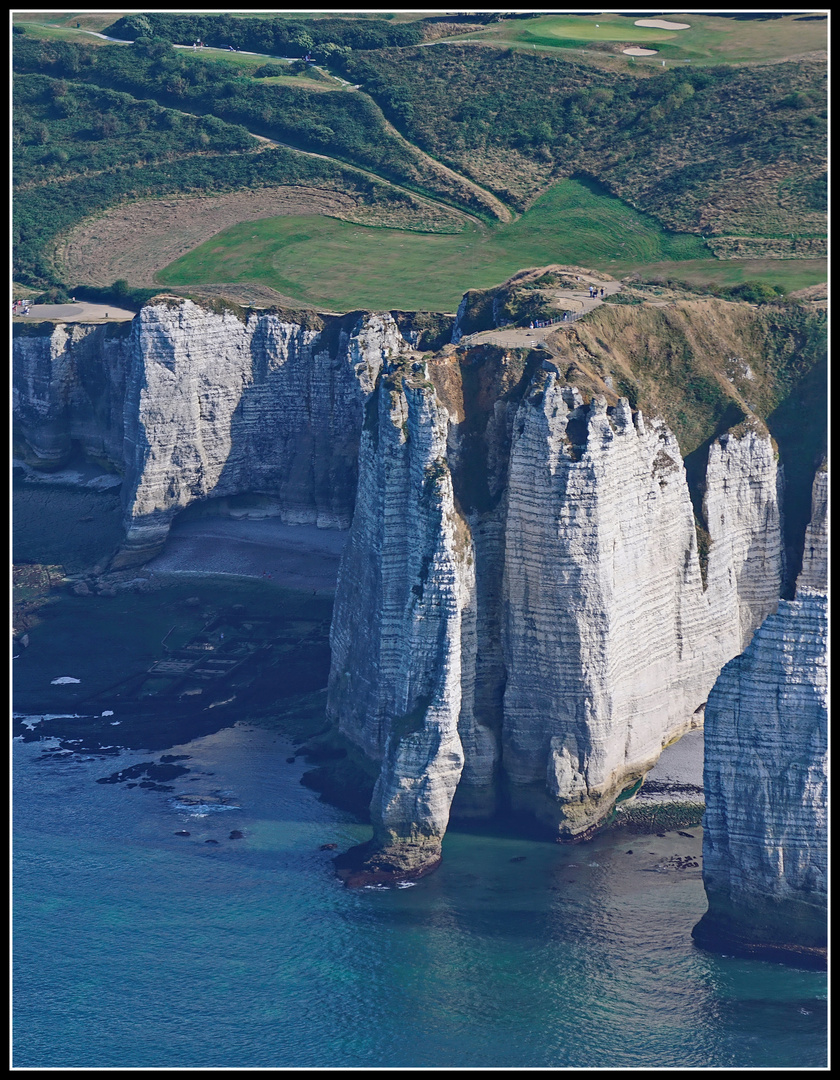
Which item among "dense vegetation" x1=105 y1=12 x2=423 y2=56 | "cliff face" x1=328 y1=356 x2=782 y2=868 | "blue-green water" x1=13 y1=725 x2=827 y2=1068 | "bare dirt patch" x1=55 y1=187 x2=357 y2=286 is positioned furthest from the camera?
"dense vegetation" x1=105 y1=12 x2=423 y2=56

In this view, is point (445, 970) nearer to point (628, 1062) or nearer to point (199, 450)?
point (628, 1062)

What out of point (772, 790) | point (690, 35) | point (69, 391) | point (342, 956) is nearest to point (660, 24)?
point (690, 35)

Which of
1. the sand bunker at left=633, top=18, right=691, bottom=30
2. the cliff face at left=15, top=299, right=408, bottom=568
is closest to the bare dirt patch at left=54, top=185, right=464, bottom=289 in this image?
the cliff face at left=15, top=299, right=408, bottom=568

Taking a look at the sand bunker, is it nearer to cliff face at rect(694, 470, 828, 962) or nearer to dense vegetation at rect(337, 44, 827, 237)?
dense vegetation at rect(337, 44, 827, 237)

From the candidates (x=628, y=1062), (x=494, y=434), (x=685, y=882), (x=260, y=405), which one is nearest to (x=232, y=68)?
(x=260, y=405)

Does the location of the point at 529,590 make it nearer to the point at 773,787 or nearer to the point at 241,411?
the point at 773,787

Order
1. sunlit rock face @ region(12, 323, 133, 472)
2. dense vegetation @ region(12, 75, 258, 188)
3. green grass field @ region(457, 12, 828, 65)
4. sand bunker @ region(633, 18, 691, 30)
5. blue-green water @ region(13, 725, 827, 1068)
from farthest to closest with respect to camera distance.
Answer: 1. sand bunker @ region(633, 18, 691, 30)
2. dense vegetation @ region(12, 75, 258, 188)
3. green grass field @ region(457, 12, 828, 65)
4. sunlit rock face @ region(12, 323, 133, 472)
5. blue-green water @ region(13, 725, 827, 1068)
